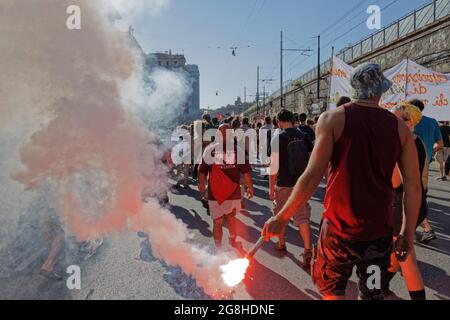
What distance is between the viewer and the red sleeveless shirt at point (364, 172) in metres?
2.36

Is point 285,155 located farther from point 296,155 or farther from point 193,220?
point 193,220

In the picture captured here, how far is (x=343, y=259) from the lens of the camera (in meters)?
2.46

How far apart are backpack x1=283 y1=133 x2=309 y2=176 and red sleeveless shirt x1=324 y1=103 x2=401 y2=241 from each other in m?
2.40

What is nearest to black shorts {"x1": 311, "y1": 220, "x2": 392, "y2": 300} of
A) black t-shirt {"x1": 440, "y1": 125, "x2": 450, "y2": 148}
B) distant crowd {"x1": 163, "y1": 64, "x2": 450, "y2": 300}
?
distant crowd {"x1": 163, "y1": 64, "x2": 450, "y2": 300}

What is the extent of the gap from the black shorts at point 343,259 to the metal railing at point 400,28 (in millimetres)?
15718

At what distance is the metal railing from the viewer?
1599cm

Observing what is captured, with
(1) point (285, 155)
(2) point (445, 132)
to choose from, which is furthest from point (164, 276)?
(2) point (445, 132)

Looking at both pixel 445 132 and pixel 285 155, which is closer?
pixel 285 155

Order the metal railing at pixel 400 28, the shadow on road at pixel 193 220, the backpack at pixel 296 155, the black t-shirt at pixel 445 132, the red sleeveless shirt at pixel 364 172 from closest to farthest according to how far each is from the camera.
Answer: the red sleeveless shirt at pixel 364 172 → the backpack at pixel 296 155 → the shadow on road at pixel 193 220 → the black t-shirt at pixel 445 132 → the metal railing at pixel 400 28

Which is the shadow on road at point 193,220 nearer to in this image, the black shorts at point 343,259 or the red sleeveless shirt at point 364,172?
the black shorts at point 343,259

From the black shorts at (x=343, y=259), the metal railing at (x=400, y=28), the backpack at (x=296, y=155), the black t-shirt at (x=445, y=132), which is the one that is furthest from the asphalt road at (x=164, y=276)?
the metal railing at (x=400, y=28)

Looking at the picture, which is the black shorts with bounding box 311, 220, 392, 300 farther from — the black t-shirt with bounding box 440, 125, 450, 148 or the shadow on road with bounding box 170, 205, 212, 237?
the black t-shirt with bounding box 440, 125, 450, 148

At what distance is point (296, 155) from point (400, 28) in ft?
58.8
